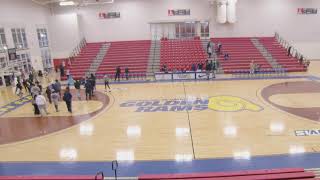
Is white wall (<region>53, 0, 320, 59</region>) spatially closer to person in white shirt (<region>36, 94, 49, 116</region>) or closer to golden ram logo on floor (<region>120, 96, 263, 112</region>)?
golden ram logo on floor (<region>120, 96, 263, 112</region>)

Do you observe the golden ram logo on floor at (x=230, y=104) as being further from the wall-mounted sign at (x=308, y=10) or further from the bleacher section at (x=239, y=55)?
the wall-mounted sign at (x=308, y=10)

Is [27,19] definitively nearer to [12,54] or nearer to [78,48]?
[12,54]

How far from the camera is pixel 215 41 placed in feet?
93.9

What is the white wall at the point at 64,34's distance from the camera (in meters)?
28.7

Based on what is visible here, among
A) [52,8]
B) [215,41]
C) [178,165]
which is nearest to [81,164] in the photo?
[178,165]

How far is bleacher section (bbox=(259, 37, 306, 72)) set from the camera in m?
23.8

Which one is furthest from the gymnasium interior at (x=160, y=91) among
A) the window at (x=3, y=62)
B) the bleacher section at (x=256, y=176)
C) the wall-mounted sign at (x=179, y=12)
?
the window at (x=3, y=62)

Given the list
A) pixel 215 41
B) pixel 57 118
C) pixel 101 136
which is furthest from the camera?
pixel 215 41

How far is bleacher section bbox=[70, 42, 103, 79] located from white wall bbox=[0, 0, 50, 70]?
4.16 m

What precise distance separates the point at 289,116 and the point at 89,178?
30.7 ft

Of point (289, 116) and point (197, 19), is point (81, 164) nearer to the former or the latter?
point (289, 116)

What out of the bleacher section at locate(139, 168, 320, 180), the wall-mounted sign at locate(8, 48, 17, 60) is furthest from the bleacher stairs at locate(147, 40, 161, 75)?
the bleacher section at locate(139, 168, 320, 180)

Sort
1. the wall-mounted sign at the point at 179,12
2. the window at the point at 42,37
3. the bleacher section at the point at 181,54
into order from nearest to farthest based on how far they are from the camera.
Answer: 1. the bleacher section at the point at 181,54
2. the window at the point at 42,37
3. the wall-mounted sign at the point at 179,12

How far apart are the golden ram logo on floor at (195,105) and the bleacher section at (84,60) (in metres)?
11.0
